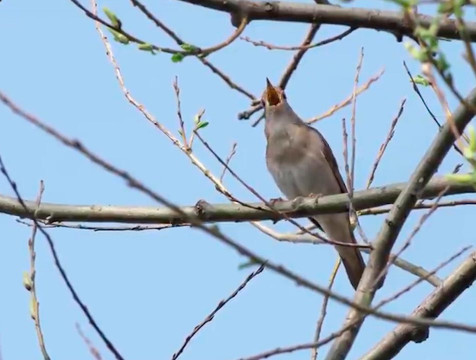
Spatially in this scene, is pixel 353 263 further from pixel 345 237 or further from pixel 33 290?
pixel 33 290

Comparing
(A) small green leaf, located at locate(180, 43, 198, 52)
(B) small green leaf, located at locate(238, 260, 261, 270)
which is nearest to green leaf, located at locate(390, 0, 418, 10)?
(B) small green leaf, located at locate(238, 260, 261, 270)

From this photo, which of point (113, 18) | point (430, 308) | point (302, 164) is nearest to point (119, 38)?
point (113, 18)

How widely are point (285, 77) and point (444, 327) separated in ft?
9.25

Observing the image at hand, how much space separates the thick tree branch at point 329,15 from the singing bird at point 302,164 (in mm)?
3349

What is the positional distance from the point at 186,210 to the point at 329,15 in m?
1.12

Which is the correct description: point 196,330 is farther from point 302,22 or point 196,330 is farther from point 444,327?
point 444,327

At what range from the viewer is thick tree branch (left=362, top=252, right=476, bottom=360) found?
152 inches

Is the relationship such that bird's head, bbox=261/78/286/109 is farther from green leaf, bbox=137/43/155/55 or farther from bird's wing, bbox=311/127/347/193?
green leaf, bbox=137/43/155/55

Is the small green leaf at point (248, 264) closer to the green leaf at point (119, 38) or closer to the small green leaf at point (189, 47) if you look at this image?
the small green leaf at point (189, 47)

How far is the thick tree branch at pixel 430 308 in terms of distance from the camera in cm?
387

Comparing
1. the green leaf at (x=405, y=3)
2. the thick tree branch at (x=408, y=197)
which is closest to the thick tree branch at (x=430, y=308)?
the thick tree branch at (x=408, y=197)

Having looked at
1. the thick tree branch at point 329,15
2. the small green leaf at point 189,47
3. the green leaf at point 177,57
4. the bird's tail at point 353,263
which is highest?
the bird's tail at point 353,263

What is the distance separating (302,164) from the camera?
6.87 m

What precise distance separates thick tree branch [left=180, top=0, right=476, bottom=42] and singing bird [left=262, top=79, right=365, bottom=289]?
3.35 meters
